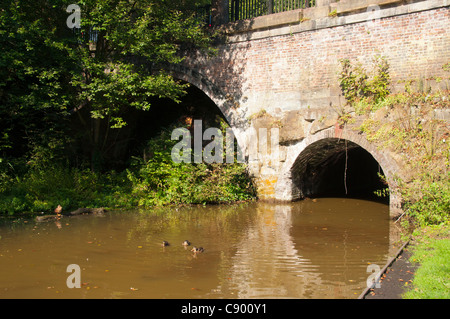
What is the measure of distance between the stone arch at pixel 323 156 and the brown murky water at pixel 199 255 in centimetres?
118

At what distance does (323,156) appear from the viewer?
1249cm

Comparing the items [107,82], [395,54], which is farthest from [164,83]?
[395,54]

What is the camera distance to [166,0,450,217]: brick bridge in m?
9.65

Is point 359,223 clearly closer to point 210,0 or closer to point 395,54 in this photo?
point 395,54

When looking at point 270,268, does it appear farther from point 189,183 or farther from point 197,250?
point 189,183

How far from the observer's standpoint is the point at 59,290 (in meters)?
5.09

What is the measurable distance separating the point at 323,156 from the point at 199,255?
6886 millimetres

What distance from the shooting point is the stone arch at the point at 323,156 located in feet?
31.8

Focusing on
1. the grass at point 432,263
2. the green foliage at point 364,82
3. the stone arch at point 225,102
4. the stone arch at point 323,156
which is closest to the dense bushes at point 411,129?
the green foliage at point 364,82

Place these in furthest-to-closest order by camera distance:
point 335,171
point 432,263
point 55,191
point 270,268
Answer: point 335,171 → point 55,191 → point 270,268 → point 432,263

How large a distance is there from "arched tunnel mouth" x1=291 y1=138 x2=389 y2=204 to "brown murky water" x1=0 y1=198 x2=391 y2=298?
196cm

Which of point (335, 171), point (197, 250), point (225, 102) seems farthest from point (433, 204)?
point (225, 102)

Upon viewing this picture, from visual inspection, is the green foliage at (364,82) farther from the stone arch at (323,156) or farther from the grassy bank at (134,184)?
the grassy bank at (134,184)

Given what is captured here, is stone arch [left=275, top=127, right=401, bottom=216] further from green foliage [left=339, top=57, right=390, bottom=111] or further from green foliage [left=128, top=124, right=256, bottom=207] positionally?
green foliage [left=128, top=124, right=256, bottom=207]
